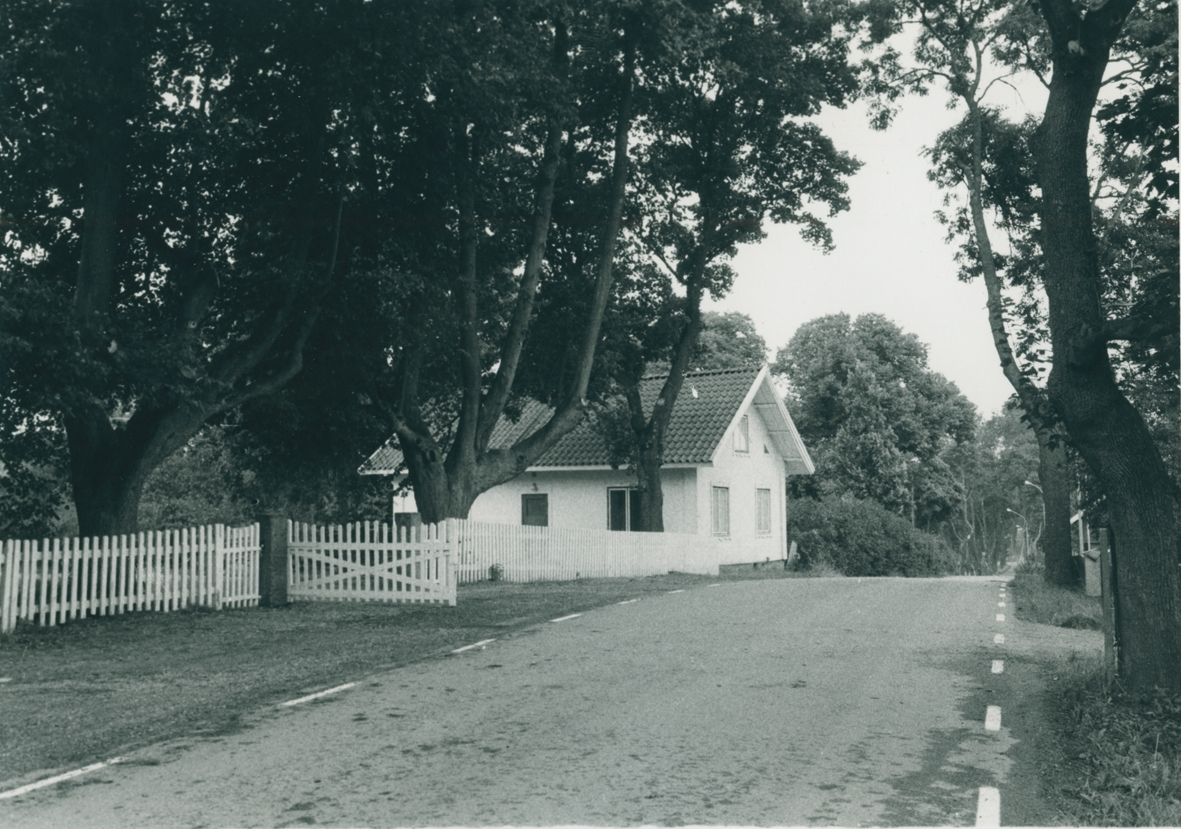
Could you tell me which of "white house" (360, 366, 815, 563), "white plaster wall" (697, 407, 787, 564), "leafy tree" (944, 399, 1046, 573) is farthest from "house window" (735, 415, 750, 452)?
"leafy tree" (944, 399, 1046, 573)

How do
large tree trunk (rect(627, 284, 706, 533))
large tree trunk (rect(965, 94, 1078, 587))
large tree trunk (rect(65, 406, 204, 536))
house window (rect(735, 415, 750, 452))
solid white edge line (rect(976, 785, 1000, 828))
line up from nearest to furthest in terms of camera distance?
solid white edge line (rect(976, 785, 1000, 828)), large tree trunk (rect(65, 406, 204, 536)), large tree trunk (rect(965, 94, 1078, 587)), large tree trunk (rect(627, 284, 706, 533)), house window (rect(735, 415, 750, 452))

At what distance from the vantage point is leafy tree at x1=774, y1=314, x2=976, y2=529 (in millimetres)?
52469

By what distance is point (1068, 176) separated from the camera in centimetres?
1050

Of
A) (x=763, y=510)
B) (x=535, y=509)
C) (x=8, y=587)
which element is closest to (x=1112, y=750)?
(x=8, y=587)

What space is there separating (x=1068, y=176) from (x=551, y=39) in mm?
14517

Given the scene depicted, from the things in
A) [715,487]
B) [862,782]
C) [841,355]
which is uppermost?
[841,355]

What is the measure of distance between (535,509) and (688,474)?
18.0ft

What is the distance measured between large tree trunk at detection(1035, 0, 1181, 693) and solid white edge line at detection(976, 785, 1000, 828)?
3.46 metres

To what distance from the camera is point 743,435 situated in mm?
40375

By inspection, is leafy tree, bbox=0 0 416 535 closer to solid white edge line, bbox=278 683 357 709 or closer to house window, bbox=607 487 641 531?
solid white edge line, bbox=278 683 357 709

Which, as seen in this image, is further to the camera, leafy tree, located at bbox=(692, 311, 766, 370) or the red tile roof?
leafy tree, located at bbox=(692, 311, 766, 370)

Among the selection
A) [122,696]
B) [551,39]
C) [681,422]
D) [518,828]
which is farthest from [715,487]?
[518,828]

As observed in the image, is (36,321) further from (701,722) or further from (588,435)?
(588,435)

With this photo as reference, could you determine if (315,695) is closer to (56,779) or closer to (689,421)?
(56,779)
